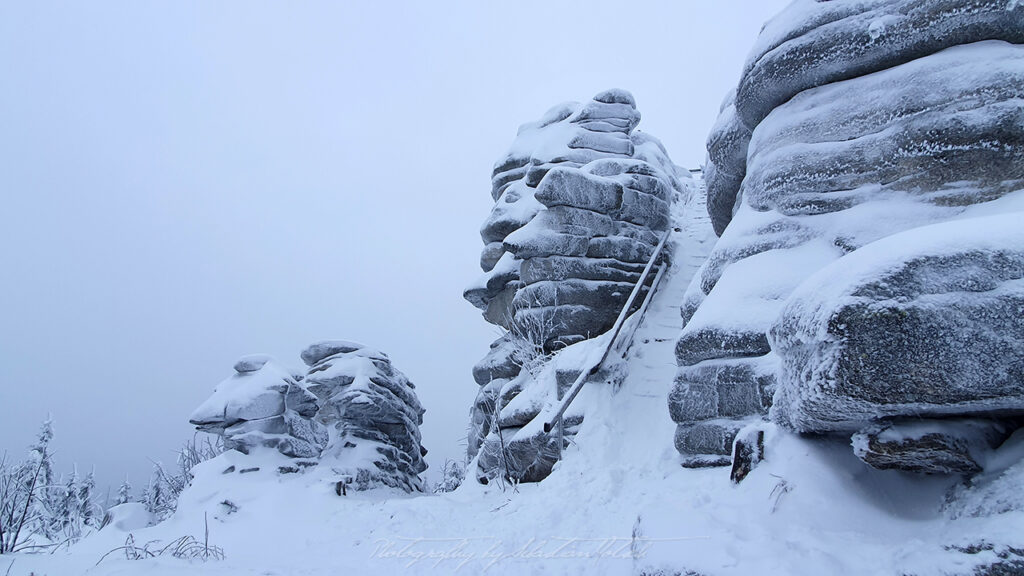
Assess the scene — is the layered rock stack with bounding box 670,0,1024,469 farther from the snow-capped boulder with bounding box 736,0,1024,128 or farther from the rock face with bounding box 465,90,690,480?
the rock face with bounding box 465,90,690,480

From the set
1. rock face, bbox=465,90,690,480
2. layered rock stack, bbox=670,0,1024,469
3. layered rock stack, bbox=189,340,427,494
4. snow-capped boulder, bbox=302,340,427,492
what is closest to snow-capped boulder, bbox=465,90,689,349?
rock face, bbox=465,90,690,480

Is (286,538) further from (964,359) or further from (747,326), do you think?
(964,359)

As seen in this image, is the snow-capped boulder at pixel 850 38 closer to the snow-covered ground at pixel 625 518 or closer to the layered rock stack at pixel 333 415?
the snow-covered ground at pixel 625 518

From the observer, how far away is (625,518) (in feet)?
23.6

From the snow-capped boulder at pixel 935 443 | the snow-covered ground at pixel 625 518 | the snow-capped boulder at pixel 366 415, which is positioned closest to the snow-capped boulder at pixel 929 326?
the snow-capped boulder at pixel 935 443

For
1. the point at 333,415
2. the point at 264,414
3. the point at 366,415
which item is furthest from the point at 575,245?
the point at 333,415

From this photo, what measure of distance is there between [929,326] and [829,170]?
511 cm

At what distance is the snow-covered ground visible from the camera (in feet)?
10.8

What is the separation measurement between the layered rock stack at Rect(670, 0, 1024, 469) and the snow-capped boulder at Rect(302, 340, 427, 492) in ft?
47.3

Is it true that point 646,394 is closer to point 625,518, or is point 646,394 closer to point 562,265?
point 625,518

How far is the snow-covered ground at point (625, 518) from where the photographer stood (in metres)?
3.30

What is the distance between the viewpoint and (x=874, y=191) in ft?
22.8

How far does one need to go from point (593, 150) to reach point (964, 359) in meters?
17.3

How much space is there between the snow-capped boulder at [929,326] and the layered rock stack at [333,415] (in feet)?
50.4
